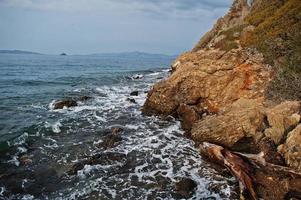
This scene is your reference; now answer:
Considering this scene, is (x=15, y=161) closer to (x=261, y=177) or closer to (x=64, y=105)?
(x=261, y=177)

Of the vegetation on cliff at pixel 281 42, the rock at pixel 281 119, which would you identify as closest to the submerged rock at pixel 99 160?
the rock at pixel 281 119

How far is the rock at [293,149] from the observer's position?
12.4m

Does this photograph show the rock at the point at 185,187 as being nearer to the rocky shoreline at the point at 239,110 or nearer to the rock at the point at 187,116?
the rocky shoreline at the point at 239,110

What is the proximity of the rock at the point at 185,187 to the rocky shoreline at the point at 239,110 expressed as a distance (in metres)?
2.03

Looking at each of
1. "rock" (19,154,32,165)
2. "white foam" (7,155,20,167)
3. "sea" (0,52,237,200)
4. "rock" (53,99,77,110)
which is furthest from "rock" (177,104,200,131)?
"rock" (53,99,77,110)

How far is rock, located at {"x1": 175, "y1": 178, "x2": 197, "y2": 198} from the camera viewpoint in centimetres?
1323

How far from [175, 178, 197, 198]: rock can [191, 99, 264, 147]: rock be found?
3.61 metres

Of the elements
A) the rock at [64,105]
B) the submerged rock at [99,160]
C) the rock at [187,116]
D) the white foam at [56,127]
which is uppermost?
the rock at [187,116]

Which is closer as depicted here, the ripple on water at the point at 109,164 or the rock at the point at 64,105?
the ripple on water at the point at 109,164

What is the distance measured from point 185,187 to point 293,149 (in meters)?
4.94

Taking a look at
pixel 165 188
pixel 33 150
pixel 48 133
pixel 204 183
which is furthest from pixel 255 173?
pixel 48 133

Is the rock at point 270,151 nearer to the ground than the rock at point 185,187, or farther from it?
farther from it

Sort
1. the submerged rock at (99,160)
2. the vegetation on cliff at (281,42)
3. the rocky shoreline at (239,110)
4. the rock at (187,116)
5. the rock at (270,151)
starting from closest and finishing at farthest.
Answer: the rocky shoreline at (239,110) → the rock at (270,151) → the submerged rock at (99,160) → the vegetation on cliff at (281,42) → the rock at (187,116)

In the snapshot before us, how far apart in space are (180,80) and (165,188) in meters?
11.3
